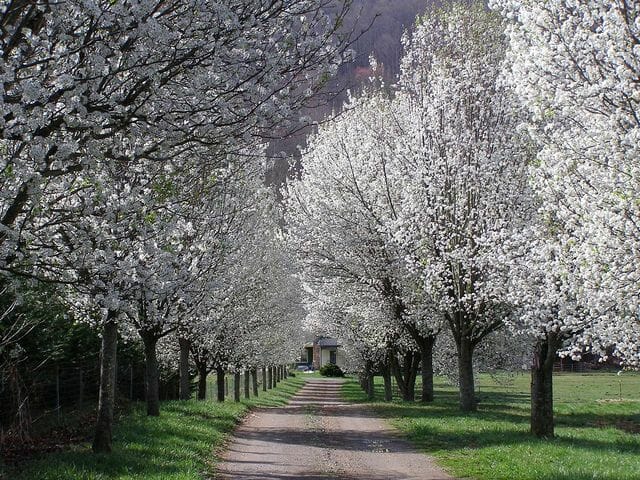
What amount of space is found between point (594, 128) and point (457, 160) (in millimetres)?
10736

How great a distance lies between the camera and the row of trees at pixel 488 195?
928 centimetres

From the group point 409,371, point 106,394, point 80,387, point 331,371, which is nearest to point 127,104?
point 106,394

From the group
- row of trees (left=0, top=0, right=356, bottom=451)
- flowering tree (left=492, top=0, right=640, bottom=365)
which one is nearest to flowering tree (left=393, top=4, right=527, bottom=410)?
flowering tree (left=492, top=0, right=640, bottom=365)

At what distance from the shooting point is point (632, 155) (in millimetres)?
8547

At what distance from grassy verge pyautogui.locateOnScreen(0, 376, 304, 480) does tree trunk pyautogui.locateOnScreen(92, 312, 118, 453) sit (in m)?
0.27

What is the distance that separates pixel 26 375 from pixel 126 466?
422 cm

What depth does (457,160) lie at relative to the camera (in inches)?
796

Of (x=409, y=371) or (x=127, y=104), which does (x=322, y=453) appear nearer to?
(x=127, y=104)

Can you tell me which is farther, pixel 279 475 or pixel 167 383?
pixel 167 383

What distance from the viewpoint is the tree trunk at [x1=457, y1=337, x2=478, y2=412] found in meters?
22.4

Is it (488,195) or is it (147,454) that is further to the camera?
(488,195)

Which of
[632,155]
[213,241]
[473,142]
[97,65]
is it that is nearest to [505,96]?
[473,142]

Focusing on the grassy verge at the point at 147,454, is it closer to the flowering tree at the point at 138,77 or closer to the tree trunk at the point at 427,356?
the flowering tree at the point at 138,77

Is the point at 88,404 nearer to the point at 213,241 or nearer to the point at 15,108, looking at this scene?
the point at 213,241
